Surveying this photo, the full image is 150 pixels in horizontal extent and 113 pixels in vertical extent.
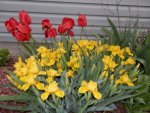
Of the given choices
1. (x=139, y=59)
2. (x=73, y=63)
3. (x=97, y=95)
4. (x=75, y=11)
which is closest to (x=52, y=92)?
(x=97, y=95)

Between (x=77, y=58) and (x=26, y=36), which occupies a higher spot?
(x=26, y=36)

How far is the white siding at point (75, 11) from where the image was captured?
16.2ft

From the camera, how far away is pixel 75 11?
16.6 ft

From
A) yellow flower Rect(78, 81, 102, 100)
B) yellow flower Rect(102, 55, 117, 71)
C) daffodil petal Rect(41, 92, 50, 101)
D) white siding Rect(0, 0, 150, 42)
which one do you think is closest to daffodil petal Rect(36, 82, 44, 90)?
daffodil petal Rect(41, 92, 50, 101)

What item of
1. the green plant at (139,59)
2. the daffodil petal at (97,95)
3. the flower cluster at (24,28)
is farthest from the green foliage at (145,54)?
the daffodil petal at (97,95)

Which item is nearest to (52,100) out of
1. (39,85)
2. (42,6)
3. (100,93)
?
(39,85)

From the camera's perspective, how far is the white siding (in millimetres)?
4930

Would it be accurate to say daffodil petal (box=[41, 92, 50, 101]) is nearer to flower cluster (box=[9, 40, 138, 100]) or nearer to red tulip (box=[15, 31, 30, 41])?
flower cluster (box=[9, 40, 138, 100])

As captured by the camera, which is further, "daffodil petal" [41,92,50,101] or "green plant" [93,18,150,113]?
"green plant" [93,18,150,113]

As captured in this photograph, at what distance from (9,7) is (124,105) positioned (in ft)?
8.14

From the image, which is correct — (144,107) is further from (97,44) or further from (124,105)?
(97,44)

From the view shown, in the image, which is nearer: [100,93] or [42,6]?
[100,93]

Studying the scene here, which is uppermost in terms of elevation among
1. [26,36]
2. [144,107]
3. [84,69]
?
[26,36]

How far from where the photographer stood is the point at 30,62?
306 centimetres
